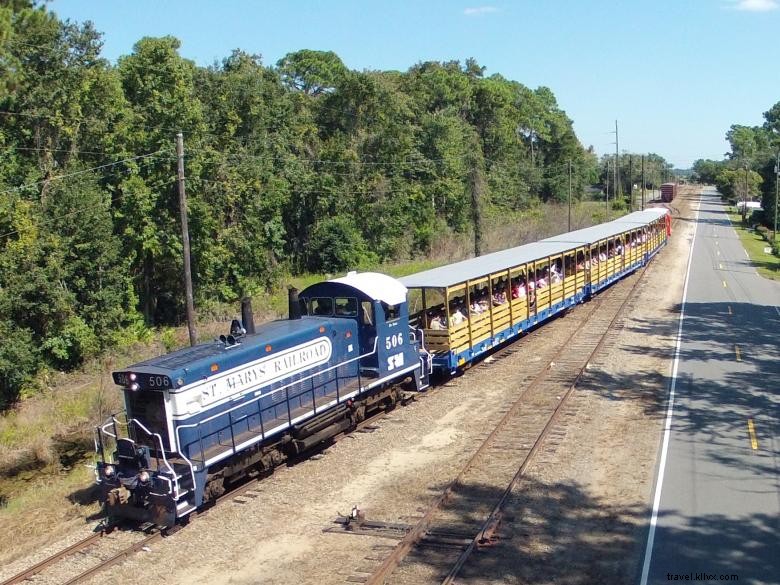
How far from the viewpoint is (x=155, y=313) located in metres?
37.9

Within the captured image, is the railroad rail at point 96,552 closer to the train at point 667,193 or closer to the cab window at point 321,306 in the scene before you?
the cab window at point 321,306

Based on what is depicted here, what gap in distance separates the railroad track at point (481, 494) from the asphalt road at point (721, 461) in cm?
237

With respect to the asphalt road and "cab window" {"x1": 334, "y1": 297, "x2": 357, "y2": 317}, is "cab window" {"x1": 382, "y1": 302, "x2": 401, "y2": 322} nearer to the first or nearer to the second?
"cab window" {"x1": 334, "y1": 297, "x2": 357, "y2": 317}

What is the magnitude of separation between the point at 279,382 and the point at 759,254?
165 ft

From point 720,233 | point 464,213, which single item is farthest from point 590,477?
point 720,233

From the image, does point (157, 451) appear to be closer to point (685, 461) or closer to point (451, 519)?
point (451, 519)

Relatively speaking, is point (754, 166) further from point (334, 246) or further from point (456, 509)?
point (456, 509)

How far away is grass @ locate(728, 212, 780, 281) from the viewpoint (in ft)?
145

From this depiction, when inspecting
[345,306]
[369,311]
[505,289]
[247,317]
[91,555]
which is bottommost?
[91,555]

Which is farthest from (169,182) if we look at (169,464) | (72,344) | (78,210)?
(169,464)

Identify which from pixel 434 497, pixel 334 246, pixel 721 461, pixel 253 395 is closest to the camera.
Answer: pixel 434 497

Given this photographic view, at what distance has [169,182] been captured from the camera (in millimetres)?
33250

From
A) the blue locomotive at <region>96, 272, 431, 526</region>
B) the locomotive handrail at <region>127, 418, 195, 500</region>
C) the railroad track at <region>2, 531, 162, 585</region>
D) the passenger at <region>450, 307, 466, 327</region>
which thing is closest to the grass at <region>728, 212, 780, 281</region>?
the passenger at <region>450, 307, 466, 327</region>

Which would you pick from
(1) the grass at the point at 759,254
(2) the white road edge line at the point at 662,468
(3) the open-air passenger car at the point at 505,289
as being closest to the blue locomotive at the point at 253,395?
(3) the open-air passenger car at the point at 505,289
